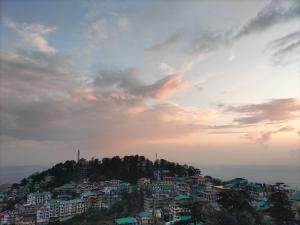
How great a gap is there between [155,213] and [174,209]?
1783 mm

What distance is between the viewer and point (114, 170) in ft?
131

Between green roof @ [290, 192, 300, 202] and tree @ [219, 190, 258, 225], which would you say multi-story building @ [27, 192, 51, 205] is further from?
tree @ [219, 190, 258, 225]

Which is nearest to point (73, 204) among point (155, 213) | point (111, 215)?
point (111, 215)

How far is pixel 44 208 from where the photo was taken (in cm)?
2708

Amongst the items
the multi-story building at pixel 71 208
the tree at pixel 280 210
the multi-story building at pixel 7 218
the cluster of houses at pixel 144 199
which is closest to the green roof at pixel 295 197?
the cluster of houses at pixel 144 199

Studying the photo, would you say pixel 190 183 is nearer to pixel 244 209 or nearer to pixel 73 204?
pixel 73 204

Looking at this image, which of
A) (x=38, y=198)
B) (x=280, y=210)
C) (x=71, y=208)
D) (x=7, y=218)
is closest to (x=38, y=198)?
(x=38, y=198)

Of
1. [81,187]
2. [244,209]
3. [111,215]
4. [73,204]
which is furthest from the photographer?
[81,187]

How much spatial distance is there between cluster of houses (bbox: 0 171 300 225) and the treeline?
4686mm

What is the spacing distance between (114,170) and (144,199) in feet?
38.8

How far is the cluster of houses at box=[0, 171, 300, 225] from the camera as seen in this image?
79.6ft

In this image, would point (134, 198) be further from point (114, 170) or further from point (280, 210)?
point (280, 210)

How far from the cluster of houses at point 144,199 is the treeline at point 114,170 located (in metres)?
4.69

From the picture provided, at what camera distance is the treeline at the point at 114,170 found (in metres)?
39.4
